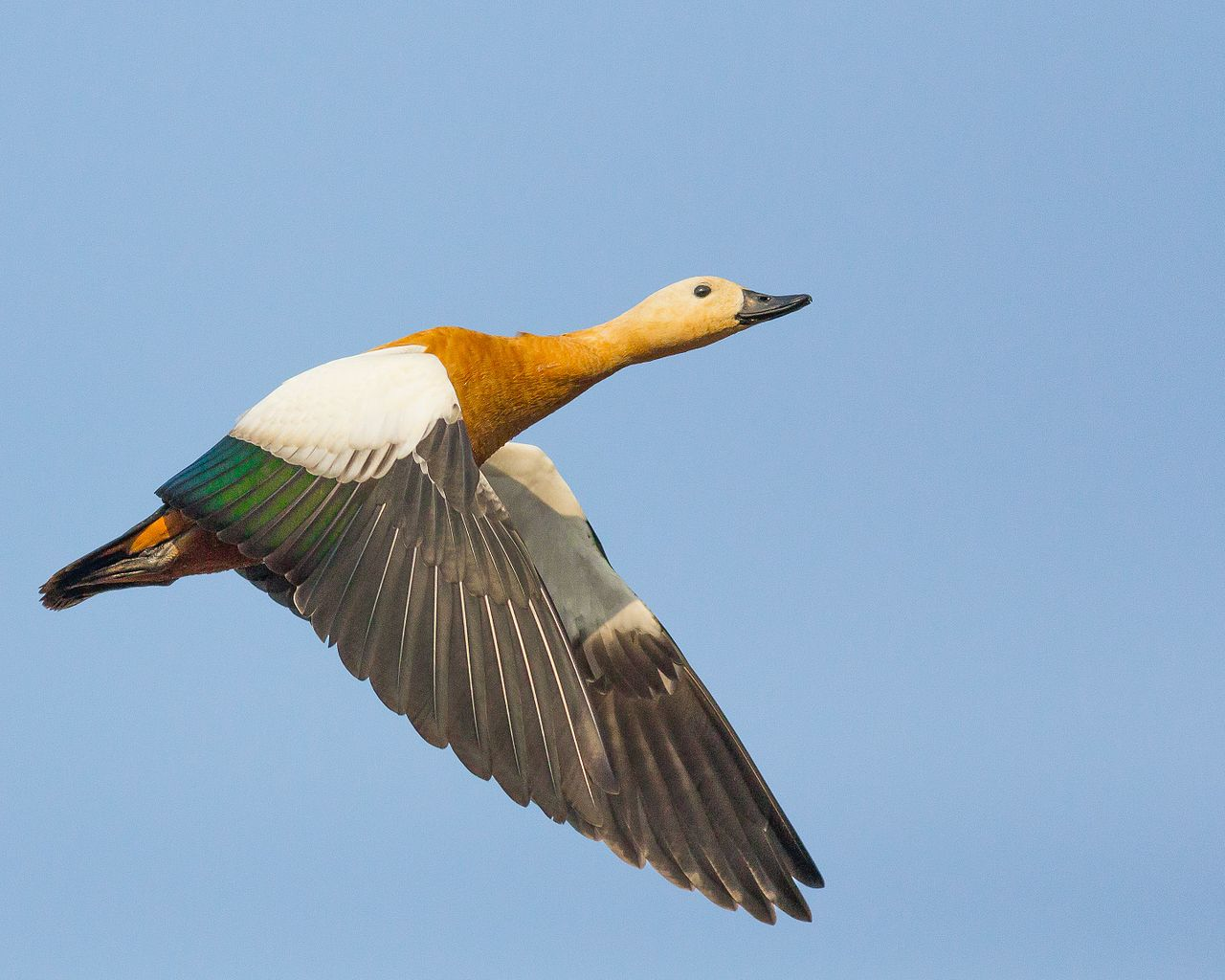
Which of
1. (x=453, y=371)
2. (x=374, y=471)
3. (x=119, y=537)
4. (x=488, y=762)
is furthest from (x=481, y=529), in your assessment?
(x=119, y=537)

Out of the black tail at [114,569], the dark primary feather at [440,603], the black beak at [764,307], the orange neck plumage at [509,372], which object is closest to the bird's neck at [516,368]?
the orange neck plumage at [509,372]

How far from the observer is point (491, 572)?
6297mm

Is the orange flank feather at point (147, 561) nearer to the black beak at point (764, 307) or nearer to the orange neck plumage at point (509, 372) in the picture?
the orange neck plumage at point (509, 372)

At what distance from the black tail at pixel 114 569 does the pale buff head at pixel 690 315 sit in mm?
2389

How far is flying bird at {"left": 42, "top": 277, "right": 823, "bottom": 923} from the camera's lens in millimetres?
6051

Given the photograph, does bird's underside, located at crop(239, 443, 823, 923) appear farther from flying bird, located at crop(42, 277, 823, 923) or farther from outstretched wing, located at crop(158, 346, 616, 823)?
outstretched wing, located at crop(158, 346, 616, 823)

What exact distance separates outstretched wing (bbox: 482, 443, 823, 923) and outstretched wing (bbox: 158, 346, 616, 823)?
1.44m

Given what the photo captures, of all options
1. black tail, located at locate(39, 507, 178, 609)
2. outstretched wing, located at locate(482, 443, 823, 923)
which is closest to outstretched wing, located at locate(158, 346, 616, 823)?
black tail, located at locate(39, 507, 178, 609)

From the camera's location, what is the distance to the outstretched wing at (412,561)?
5996 mm

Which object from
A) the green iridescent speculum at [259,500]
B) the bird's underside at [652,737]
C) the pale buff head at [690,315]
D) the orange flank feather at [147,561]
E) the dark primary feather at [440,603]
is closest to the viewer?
the dark primary feather at [440,603]

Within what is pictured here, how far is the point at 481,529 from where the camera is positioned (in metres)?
6.41

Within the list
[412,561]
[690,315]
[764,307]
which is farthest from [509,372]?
[412,561]

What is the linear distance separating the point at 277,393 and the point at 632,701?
2.52m

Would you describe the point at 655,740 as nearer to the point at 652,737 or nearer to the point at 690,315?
the point at 652,737
